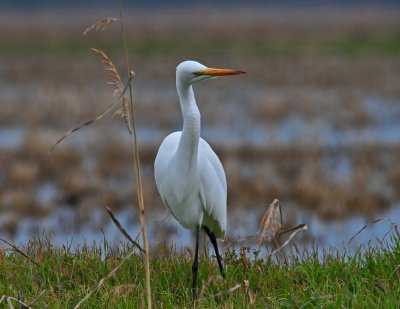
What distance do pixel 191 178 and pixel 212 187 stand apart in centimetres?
27

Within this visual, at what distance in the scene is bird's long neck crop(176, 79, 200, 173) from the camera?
5359 millimetres

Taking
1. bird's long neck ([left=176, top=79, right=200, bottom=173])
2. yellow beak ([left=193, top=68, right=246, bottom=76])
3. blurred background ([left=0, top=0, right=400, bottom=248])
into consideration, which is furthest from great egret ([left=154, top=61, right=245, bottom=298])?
blurred background ([left=0, top=0, right=400, bottom=248])

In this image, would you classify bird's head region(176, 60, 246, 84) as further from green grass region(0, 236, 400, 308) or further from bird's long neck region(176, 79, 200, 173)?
green grass region(0, 236, 400, 308)

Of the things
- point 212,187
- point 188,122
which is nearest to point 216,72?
point 188,122

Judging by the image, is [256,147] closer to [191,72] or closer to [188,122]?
[188,122]

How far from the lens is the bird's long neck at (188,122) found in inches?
211

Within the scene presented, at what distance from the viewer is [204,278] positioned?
567cm

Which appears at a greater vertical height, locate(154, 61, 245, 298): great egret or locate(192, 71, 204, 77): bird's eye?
locate(192, 71, 204, 77): bird's eye

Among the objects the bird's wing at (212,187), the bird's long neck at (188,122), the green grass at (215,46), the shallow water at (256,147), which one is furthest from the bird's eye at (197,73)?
the green grass at (215,46)

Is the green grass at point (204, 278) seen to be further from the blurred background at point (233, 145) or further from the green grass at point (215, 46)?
the green grass at point (215, 46)

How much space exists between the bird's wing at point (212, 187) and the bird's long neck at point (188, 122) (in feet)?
1.16

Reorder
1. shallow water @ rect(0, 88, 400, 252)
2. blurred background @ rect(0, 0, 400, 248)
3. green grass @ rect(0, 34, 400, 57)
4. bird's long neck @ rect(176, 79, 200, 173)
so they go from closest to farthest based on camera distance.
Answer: bird's long neck @ rect(176, 79, 200, 173) → shallow water @ rect(0, 88, 400, 252) → blurred background @ rect(0, 0, 400, 248) → green grass @ rect(0, 34, 400, 57)

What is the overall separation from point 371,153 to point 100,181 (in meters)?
5.16

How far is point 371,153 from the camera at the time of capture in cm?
1647
